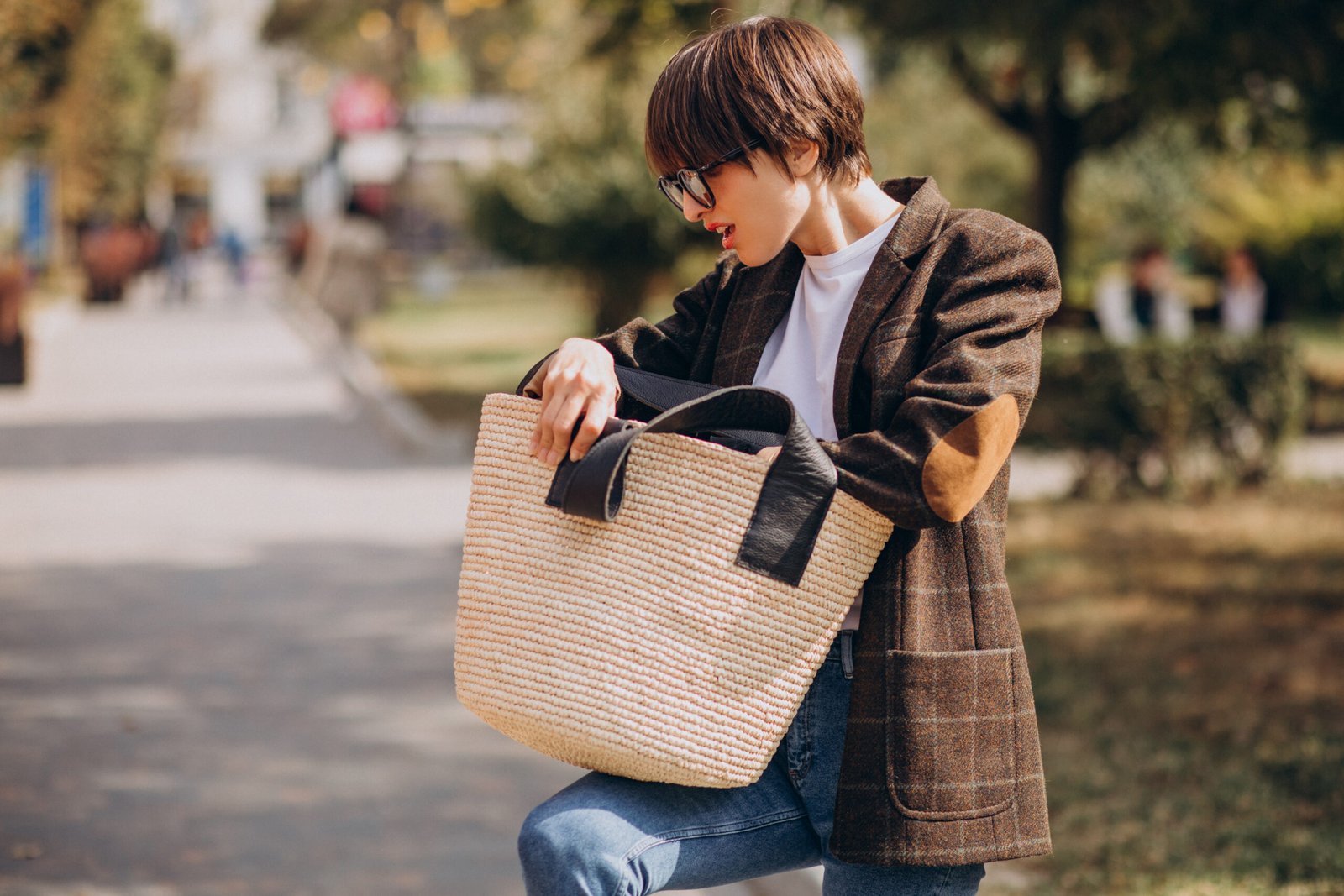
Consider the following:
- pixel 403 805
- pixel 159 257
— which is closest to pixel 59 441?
pixel 403 805

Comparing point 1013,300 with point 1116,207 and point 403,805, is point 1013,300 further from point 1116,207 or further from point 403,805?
point 1116,207

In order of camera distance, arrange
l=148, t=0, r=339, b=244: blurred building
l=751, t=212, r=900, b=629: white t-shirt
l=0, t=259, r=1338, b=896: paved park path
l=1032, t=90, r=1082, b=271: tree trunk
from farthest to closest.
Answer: l=148, t=0, r=339, b=244: blurred building, l=1032, t=90, r=1082, b=271: tree trunk, l=0, t=259, r=1338, b=896: paved park path, l=751, t=212, r=900, b=629: white t-shirt

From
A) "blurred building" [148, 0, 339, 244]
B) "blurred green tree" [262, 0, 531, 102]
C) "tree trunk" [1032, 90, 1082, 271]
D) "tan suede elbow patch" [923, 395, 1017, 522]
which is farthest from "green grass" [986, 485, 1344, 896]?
"blurred building" [148, 0, 339, 244]

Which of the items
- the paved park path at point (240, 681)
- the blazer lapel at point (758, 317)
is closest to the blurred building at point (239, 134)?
the paved park path at point (240, 681)

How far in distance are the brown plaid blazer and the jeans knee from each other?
0.92 ft

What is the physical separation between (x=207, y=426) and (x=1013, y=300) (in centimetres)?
1425

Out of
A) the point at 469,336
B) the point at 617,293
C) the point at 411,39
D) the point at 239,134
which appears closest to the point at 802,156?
the point at 617,293

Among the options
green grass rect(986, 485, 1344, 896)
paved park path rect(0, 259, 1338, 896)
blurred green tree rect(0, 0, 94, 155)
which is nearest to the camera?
green grass rect(986, 485, 1344, 896)

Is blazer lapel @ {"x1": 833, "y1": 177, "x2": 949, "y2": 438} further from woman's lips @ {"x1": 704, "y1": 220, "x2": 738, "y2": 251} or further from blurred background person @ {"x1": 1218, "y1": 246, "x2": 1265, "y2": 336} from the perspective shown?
blurred background person @ {"x1": 1218, "y1": 246, "x2": 1265, "y2": 336}

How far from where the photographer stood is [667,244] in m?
18.4

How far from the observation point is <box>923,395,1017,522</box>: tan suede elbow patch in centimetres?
191

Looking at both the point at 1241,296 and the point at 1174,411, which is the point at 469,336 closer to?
the point at 1241,296

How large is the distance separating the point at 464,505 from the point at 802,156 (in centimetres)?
893

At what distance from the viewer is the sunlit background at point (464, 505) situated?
15.8 feet
